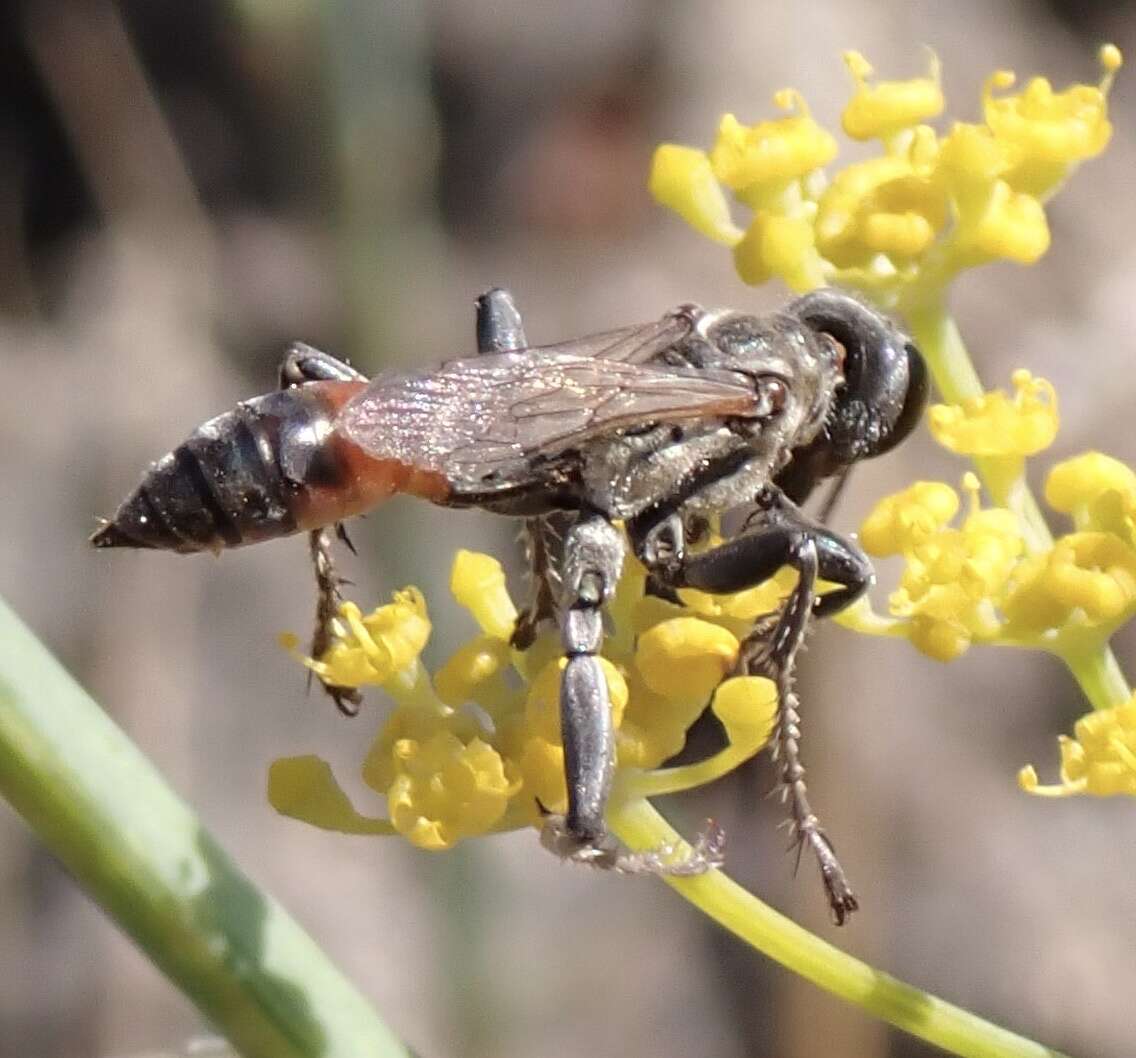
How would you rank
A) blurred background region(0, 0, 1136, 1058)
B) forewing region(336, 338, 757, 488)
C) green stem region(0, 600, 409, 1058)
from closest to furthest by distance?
green stem region(0, 600, 409, 1058)
forewing region(336, 338, 757, 488)
blurred background region(0, 0, 1136, 1058)

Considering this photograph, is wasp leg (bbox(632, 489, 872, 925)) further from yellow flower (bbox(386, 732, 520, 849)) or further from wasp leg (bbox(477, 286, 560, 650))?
yellow flower (bbox(386, 732, 520, 849))

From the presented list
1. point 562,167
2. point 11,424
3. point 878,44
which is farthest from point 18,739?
point 878,44

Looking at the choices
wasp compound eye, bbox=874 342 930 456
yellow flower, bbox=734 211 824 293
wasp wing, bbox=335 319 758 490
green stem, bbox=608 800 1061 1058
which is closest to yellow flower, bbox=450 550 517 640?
wasp wing, bbox=335 319 758 490

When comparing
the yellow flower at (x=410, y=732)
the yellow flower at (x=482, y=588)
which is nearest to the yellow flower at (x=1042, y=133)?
the yellow flower at (x=482, y=588)

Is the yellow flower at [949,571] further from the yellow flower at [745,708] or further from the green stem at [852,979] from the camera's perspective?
the green stem at [852,979]

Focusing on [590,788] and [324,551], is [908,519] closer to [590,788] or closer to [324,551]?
[590,788]

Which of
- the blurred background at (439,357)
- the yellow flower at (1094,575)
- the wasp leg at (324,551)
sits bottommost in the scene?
the blurred background at (439,357)

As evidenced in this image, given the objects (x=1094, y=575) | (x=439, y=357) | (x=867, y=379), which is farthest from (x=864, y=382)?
(x=439, y=357)

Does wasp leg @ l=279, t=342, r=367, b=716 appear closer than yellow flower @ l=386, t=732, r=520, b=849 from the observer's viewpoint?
No
